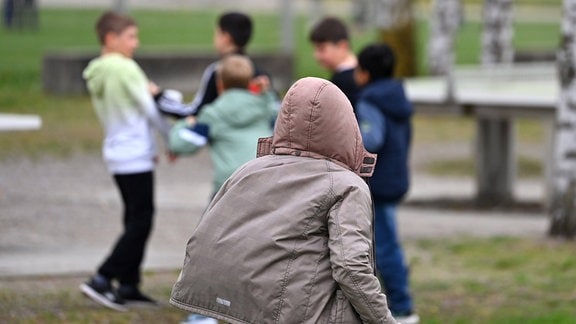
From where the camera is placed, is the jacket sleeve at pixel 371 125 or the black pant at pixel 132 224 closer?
the jacket sleeve at pixel 371 125

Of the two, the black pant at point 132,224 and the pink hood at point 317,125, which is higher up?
the pink hood at point 317,125

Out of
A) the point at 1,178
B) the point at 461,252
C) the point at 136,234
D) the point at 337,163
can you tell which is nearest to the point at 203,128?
the point at 136,234

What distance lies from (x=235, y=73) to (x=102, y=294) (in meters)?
1.55

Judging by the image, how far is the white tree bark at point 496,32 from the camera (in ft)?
71.2

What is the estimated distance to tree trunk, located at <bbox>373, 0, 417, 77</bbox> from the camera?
22641mm

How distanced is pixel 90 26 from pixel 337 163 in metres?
17.4

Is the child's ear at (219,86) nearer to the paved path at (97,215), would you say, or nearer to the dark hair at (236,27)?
the dark hair at (236,27)

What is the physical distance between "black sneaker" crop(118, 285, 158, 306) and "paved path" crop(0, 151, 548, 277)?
1129 mm

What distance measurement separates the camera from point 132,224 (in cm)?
726

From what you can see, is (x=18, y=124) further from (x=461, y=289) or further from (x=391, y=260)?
(x=461, y=289)

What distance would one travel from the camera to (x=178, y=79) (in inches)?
820

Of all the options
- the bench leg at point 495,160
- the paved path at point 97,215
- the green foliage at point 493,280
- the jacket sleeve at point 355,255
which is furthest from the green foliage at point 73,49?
the jacket sleeve at point 355,255

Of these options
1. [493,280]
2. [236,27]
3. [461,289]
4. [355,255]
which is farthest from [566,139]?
[355,255]

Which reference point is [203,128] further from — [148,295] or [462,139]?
[462,139]
